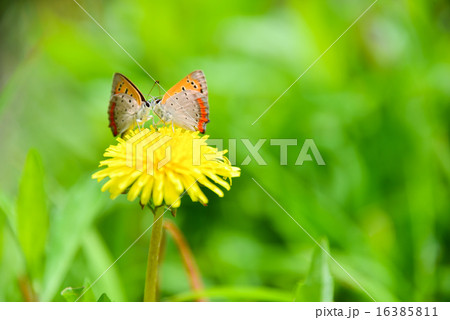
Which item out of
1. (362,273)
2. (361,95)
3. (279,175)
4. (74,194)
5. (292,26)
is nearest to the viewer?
(74,194)

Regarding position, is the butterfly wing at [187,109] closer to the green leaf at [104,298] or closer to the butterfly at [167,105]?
the butterfly at [167,105]

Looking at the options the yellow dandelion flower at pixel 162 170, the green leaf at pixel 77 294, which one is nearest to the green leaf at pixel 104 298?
the green leaf at pixel 77 294

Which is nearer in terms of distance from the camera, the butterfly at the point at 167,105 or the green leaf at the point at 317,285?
the green leaf at the point at 317,285

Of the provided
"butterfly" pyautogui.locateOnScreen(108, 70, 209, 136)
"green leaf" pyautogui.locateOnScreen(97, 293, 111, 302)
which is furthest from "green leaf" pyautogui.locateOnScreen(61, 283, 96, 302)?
"butterfly" pyautogui.locateOnScreen(108, 70, 209, 136)

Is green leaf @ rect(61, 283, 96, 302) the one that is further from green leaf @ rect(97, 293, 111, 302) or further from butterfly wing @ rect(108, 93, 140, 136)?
butterfly wing @ rect(108, 93, 140, 136)

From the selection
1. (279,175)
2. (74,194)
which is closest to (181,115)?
(74,194)

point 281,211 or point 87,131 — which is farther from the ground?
point 87,131

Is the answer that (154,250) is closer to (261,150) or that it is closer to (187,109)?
(187,109)
